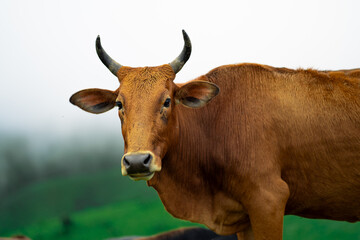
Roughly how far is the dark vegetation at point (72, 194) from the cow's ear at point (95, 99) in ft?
19.4

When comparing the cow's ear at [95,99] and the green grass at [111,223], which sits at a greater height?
the cow's ear at [95,99]

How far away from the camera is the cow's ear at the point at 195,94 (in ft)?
13.4

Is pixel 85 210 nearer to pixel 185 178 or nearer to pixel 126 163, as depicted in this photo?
pixel 185 178

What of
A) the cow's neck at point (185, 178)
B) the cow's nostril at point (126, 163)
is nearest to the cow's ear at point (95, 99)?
the cow's neck at point (185, 178)

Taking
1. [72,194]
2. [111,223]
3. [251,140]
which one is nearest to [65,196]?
[72,194]

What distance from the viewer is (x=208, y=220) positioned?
443cm

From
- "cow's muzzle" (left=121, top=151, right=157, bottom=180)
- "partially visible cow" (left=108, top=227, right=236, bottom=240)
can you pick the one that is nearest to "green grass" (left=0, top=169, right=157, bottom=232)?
"partially visible cow" (left=108, top=227, right=236, bottom=240)

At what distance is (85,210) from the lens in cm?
1013

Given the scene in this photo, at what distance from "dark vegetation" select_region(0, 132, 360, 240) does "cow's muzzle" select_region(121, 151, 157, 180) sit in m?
6.64

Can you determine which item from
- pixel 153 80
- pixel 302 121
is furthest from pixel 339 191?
pixel 153 80

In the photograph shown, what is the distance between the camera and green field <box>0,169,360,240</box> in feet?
31.2

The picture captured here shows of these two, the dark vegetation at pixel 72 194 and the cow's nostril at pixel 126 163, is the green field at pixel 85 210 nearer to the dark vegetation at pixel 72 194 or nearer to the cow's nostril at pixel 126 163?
the dark vegetation at pixel 72 194

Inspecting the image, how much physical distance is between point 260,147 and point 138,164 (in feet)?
5.40

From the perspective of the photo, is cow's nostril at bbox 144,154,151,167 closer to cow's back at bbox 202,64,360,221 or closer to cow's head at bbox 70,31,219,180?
cow's head at bbox 70,31,219,180
